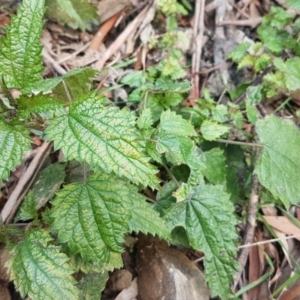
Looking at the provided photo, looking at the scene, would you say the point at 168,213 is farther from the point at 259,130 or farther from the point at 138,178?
the point at 259,130

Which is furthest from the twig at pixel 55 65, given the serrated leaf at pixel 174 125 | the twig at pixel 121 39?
the serrated leaf at pixel 174 125

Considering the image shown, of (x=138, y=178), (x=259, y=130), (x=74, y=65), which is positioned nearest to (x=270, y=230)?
(x=259, y=130)

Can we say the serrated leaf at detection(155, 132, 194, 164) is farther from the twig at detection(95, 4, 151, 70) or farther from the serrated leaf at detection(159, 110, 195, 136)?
the twig at detection(95, 4, 151, 70)

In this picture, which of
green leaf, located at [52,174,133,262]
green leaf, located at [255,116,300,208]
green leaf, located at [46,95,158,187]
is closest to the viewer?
green leaf, located at [46,95,158,187]

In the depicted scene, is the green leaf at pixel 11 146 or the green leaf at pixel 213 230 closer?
the green leaf at pixel 11 146

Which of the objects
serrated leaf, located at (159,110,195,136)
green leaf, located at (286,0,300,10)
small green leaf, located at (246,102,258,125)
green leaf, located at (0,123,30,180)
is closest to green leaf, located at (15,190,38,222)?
green leaf, located at (0,123,30,180)

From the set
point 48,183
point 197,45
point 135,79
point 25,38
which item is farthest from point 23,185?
point 197,45

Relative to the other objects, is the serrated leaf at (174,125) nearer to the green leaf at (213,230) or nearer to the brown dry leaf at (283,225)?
the green leaf at (213,230)
